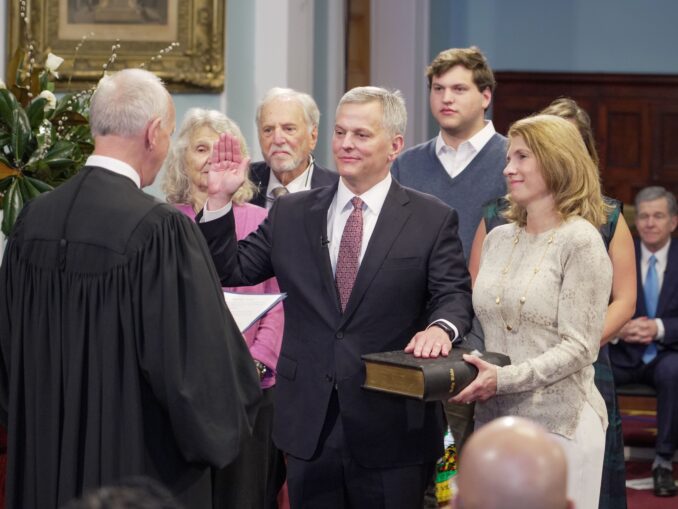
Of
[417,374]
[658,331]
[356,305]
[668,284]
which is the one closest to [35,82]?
[356,305]

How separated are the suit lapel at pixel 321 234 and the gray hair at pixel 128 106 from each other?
0.70 metres

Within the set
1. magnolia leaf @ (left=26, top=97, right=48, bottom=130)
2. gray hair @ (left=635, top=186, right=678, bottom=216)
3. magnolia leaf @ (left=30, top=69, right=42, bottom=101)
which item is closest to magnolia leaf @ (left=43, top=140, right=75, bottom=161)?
magnolia leaf @ (left=26, top=97, right=48, bottom=130)

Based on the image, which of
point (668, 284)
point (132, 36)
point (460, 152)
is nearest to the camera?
point (460, 152)

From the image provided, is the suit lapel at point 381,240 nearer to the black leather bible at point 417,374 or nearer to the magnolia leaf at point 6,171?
the black leather bible at point 417,374

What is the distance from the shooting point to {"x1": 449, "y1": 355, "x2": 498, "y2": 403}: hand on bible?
3.34 m

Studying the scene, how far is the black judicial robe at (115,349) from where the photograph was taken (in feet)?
9.65

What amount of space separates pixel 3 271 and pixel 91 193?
0.35 m

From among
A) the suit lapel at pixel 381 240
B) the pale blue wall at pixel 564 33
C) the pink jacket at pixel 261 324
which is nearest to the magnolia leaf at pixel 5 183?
the pink jacket at pixel 261 324

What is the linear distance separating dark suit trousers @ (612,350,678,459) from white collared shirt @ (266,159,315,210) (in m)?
2.66

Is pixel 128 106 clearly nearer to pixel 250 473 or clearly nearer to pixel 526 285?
pixel 526 285

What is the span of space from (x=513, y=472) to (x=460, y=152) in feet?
11.2

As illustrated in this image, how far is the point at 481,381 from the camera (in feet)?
11.0

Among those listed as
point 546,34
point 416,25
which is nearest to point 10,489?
point 416,25

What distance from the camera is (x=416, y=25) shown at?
995 centimetres
